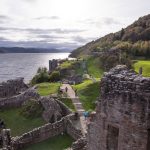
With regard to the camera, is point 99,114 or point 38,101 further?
point 38,101

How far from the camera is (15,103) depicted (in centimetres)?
6312

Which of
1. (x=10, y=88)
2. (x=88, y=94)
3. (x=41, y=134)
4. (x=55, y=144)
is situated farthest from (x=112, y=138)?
(x=10, y=88)

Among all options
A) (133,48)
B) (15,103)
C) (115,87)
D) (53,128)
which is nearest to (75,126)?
(53,128)

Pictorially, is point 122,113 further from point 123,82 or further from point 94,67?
point 94,67

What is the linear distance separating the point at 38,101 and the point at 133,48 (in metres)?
70.9

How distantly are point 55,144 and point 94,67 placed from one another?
73564 mm

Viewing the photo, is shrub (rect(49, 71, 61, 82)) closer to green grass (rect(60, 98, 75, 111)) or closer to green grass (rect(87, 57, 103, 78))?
green grass (rect(87, 57, 103, 78))

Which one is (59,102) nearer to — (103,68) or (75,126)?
(75,126)

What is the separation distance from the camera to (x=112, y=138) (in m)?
16.7

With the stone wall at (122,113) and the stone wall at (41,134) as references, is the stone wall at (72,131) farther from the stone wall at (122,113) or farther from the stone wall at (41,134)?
the stone wall at (122,113)

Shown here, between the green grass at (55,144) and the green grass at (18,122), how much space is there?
22.7 feet

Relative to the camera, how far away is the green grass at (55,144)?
38.1m

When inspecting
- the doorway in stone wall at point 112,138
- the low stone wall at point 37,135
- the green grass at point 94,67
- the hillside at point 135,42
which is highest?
the hillside at point 135,42

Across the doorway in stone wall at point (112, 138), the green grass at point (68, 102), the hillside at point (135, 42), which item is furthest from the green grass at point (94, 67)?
the doorway in stone wall at point (112, 138)
